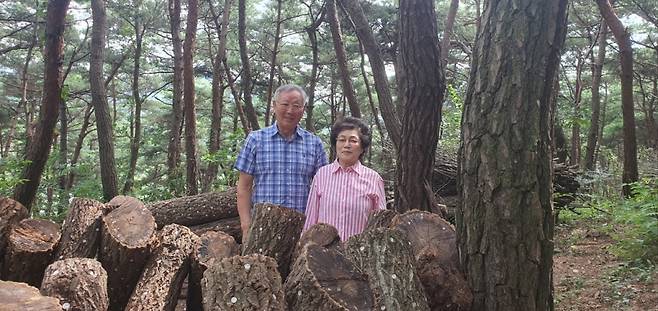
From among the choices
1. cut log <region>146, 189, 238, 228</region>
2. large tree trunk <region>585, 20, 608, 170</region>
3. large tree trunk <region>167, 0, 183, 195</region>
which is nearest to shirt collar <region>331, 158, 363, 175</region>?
cut log <region>146, 189, 238, 228</region>

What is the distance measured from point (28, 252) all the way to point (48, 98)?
12.6 ft

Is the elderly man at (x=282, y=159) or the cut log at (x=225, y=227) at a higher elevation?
the elderly man at (x=282, y=159)

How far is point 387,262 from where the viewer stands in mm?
2842

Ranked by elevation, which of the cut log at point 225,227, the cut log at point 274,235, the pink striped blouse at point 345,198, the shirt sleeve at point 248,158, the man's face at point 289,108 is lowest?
the cut log at point 225,227

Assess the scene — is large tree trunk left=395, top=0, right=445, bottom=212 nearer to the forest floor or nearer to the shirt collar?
the shirt collar

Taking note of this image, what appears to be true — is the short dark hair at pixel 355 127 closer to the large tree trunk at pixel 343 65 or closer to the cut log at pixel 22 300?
the cut log at pixel 22 300

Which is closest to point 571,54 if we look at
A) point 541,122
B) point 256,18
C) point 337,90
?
point 337,90

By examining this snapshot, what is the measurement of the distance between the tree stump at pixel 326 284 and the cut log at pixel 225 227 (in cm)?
452

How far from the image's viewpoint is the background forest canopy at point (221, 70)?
15766 millimetres

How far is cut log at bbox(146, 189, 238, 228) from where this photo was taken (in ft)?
24.1

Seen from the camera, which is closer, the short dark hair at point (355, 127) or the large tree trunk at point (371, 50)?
the short dark hair at point (355, 127)

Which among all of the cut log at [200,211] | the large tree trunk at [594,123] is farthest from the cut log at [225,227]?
the large tree trunk at [594,123]

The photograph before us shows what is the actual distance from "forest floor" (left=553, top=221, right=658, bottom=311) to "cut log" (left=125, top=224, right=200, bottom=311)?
3570 millimetres

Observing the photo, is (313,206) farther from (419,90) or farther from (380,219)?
(419,90)
